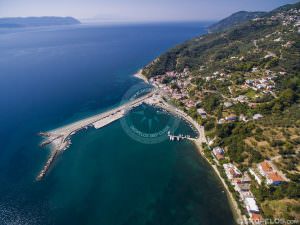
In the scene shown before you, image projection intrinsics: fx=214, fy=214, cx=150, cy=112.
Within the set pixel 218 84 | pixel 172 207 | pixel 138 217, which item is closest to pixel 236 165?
pixel 172 207

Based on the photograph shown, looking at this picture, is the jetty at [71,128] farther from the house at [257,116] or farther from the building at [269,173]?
the building at [269,173]

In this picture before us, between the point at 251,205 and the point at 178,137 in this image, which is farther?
the point at 178,137

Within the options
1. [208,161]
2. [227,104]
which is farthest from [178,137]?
[227,104]

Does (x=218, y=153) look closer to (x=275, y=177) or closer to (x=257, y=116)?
(x=275, y=177)

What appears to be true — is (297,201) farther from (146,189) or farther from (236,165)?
(146,189)

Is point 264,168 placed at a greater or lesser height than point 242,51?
lesser

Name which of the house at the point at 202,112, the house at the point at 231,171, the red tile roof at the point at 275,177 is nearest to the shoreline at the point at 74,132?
the house at the point at 231,171

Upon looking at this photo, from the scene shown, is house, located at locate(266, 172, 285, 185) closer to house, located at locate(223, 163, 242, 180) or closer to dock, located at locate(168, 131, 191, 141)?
house, located at locate(223, 163, 242, 180)
